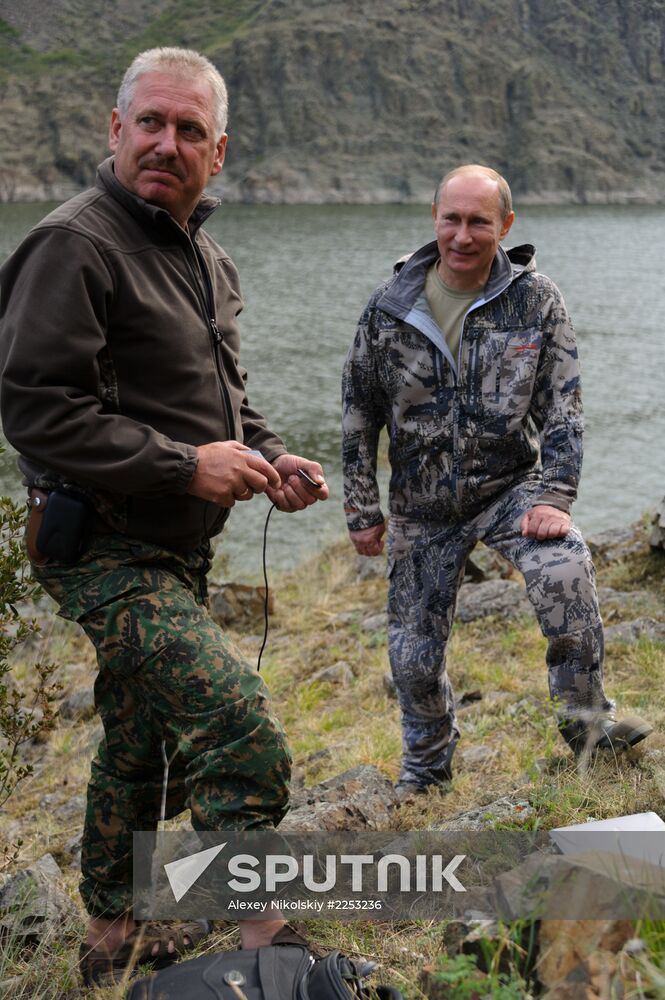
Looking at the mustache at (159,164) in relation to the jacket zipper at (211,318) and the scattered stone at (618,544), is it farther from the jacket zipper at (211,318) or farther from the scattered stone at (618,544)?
the scattered stone at (618,544)

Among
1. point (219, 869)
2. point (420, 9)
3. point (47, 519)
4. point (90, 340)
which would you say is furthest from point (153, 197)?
point (420, 9)

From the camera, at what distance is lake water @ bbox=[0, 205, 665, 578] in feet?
38.0

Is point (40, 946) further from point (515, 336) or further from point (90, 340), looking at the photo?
point (515, 336)

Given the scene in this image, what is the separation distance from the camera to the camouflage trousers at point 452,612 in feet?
11.4

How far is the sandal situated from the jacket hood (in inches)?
84.9

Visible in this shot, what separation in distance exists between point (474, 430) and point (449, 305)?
477mm

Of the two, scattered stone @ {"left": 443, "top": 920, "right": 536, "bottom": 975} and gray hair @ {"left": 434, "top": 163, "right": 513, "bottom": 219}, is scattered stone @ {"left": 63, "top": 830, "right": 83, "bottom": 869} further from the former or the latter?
gray hair @ {"left": 434, "top": 163, "right": 513, "bottom": 219}

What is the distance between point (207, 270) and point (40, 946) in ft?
6.44

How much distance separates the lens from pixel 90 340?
258 cm

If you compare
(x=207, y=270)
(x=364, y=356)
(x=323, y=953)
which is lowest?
(x=323, y=953)

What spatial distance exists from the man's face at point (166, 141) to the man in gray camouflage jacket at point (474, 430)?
3.54ft

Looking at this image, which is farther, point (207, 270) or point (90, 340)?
point (207, 270)

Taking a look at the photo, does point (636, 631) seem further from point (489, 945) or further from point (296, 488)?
point (489, 945)

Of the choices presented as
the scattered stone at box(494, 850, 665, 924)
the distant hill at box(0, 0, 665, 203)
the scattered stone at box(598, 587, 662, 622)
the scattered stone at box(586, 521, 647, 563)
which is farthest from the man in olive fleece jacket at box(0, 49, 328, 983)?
the distant hill at box(0, 0, 665, 203)
